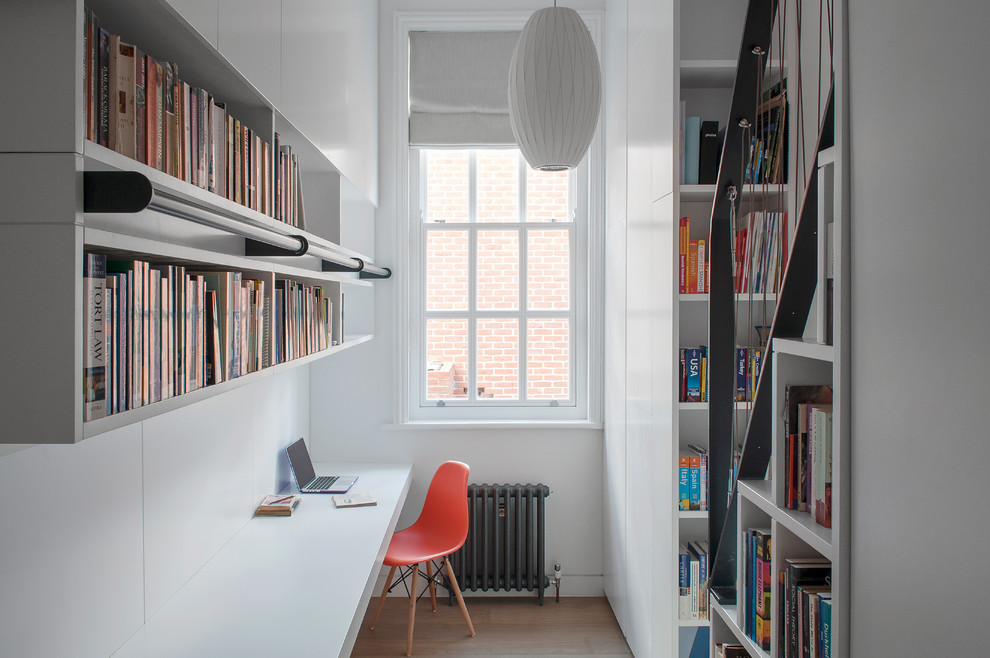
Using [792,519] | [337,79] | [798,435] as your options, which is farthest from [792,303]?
[337,79]

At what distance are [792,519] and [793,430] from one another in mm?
171

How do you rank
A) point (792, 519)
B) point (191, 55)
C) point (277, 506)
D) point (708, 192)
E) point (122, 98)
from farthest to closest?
point (277, 506) < point (708, 192) < point (191, 55) < point (792, 519) < point (122, 98)

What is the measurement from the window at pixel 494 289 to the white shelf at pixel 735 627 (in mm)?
2051

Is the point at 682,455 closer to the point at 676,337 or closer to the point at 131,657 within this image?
the point at 676,337

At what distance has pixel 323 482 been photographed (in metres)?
3.09

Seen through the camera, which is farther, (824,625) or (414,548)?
(414,548)

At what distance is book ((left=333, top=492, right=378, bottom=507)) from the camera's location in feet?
9.04

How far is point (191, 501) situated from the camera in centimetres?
205

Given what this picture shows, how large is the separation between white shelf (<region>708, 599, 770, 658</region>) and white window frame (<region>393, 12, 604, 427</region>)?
191cm

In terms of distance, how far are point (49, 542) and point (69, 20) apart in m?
1.07

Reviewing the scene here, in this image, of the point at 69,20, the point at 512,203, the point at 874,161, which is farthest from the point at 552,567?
the point at 69,20

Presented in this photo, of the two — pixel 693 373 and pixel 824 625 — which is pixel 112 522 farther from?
pixel 693 373

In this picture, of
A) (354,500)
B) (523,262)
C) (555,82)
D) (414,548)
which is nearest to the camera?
(555,82)

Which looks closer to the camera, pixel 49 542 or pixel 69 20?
pixel 69 20
